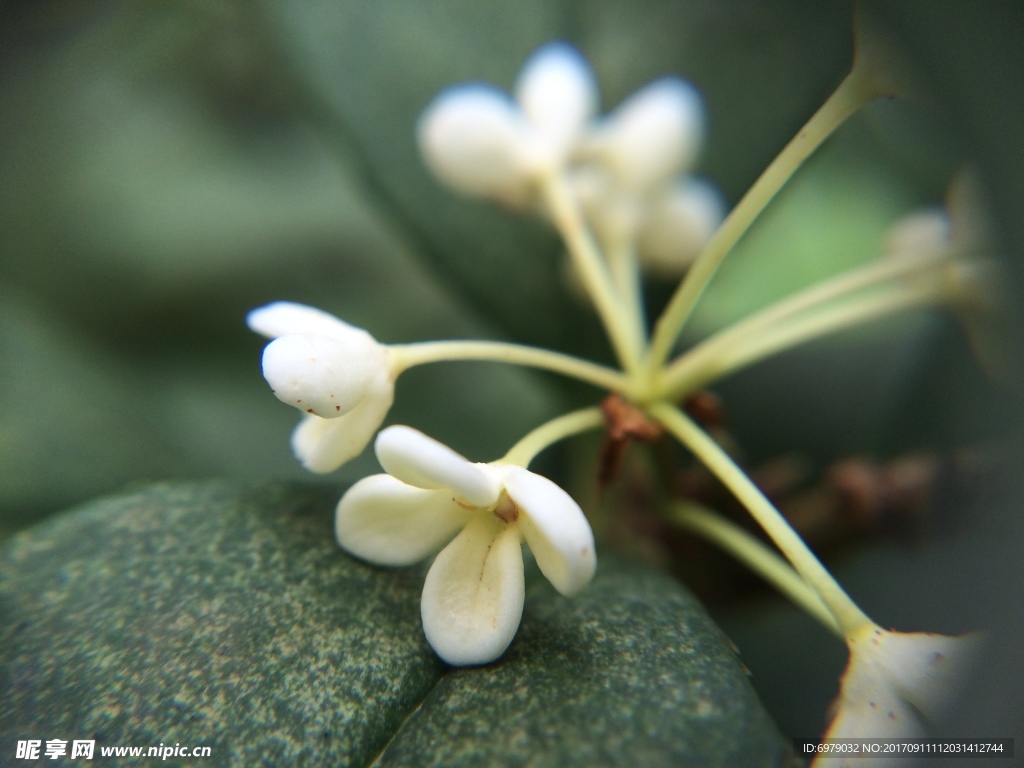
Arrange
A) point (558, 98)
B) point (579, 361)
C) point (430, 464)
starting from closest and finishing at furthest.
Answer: point (430, 464) < point (579, 361) < point (558, 98)

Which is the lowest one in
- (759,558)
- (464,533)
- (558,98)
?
(464,533)

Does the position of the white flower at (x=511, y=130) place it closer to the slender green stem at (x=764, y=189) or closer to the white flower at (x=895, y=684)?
the slender green stem at (x=764, y=189)

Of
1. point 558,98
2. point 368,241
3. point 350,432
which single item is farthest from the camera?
→ point 368,241

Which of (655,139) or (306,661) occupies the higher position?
(655,139)

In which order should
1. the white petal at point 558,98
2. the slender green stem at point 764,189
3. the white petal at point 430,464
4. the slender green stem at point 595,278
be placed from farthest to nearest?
the white petal at point 558,98 < the slender green stem at point 595,278 < the slender green stem at point 764,189 < the white petal at point 430,464

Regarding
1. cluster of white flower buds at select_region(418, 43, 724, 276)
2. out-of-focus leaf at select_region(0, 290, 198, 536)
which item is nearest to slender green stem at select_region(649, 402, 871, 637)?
cluster of white flower buds at select_region(418, 43, 724, 276)

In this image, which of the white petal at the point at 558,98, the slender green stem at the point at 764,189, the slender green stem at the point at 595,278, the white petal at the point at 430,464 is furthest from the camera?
the white petal at the point at 558,98

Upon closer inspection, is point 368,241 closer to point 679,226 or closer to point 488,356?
point 679,226

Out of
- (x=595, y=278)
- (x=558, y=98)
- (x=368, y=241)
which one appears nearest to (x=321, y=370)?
(x=595, y=278)

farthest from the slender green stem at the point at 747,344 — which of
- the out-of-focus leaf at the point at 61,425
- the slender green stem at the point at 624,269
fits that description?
the out-of-focus leaf at the point at 61,425
